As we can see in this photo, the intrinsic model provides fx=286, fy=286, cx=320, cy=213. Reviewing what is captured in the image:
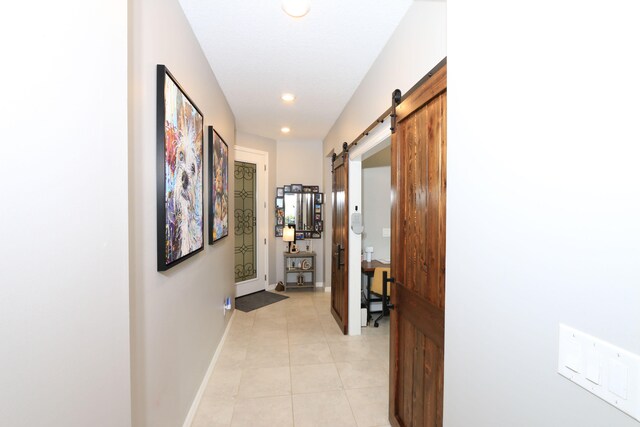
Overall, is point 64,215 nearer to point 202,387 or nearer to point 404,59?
point 404,59

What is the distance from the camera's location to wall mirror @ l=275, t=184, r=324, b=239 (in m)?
5.37

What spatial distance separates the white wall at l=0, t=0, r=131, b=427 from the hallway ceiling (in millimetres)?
1126

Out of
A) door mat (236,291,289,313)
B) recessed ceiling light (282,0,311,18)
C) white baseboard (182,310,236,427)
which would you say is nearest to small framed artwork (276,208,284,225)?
door mat (236,291,289,313)

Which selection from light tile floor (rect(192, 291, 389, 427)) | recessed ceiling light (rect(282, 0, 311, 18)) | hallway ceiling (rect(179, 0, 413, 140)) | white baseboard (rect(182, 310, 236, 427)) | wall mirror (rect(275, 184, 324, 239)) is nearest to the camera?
recessed ceiling light (rect(282, 0, 311, 18))

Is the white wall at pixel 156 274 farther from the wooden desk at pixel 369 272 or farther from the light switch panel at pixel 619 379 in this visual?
the wooden desk at pixel 369 272

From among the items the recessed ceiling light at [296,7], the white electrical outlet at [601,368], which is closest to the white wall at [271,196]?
the recessed ceiling light at [296,7]

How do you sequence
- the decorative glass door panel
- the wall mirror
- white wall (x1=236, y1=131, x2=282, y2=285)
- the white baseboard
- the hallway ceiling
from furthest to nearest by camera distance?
the wall mirror, white wall (x1=236, y1=131, x2=282, y2=285), the decorative glass door panel, the white baseboard, the hallway ceiling

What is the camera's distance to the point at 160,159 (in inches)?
56.7

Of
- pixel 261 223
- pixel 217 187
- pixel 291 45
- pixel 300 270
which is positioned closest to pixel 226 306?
pixel 217 187

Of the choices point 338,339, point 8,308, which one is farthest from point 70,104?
point 338,339

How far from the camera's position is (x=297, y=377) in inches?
101

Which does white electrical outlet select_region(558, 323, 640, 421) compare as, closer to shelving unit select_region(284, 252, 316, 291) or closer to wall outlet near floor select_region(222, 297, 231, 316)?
wall outlet near floor select_region(222, 297, 231, 316)

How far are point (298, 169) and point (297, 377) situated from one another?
12.4ft

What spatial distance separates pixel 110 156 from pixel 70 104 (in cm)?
20
